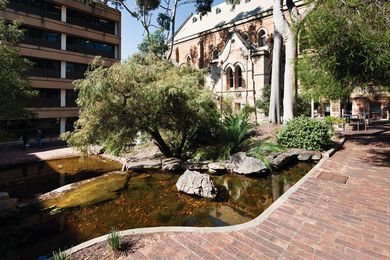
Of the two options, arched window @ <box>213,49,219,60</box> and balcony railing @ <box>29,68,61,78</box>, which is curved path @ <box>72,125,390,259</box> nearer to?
balcony railing @ <box>29,68,61,78</box>

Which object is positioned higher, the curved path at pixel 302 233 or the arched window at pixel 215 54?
the arched window at pixel 215 54

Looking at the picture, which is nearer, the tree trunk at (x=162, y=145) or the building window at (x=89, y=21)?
the tree trunk at (x=162, y=145)

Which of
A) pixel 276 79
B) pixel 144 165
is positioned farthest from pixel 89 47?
pixel 144 165

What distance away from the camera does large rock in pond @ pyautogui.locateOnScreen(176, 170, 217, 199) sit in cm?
713

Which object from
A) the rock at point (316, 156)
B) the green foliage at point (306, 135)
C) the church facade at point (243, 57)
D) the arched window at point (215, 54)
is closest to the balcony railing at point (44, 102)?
the church facade at point (243, 57)

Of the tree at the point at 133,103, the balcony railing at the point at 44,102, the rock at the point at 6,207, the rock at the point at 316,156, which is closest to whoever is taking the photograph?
the rock at the point at 6,207

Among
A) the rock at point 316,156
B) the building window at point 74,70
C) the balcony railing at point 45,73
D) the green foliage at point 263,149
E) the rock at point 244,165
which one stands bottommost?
the rock at point 244,165

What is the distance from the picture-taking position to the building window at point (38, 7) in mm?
20406

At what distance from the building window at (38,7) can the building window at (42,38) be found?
154cm

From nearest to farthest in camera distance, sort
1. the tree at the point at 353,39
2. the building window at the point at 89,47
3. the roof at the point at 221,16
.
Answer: the tree at the point at 353,39 → the building window at the point at 89,47 → the roof at the point at 221,16

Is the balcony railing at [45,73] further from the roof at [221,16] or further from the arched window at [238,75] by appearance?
the roof at [221,16]

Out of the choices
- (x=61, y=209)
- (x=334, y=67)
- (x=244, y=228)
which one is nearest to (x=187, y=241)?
(x=244, y=228)

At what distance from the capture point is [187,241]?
4234 mm

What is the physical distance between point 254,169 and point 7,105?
500 inches
